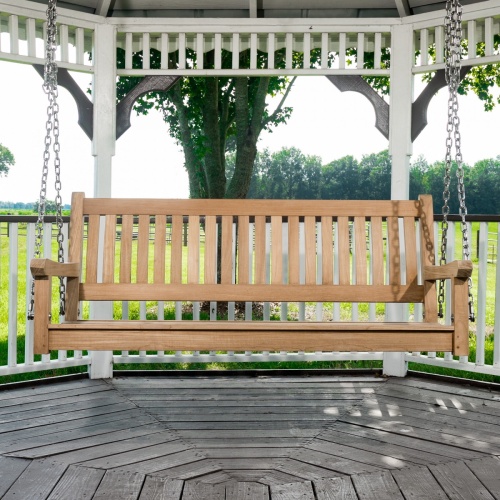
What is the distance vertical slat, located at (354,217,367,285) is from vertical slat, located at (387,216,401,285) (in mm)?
134

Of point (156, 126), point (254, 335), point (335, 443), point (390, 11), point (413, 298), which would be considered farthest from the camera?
point (156, 126)

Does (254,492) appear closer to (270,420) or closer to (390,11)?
(270,420)

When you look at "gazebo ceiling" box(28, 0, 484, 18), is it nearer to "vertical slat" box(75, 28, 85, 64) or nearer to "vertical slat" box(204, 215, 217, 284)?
"vertical slat" box(75, 28, 85, 64)

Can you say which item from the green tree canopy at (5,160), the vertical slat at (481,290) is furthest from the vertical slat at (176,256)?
the green tree canopy at (5,160)

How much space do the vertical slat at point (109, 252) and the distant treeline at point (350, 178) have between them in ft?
56.3

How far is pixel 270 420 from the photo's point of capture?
323cm

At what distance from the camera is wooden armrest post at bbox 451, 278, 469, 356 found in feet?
8.28

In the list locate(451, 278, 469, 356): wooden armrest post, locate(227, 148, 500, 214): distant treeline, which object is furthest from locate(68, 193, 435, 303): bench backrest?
locate(227, 148, 500, 214): distant treeline

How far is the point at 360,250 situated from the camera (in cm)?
324

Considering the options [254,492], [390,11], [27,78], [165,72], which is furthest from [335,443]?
[27,78]

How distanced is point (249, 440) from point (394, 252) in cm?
109

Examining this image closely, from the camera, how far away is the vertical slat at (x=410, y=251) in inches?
122

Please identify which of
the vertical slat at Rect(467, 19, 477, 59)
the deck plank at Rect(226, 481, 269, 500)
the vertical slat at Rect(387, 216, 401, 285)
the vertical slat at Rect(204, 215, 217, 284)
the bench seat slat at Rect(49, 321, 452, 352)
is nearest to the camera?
the deck plank at Rect(226, 481, 269, 500)

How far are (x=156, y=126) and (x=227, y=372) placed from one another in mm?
20585
